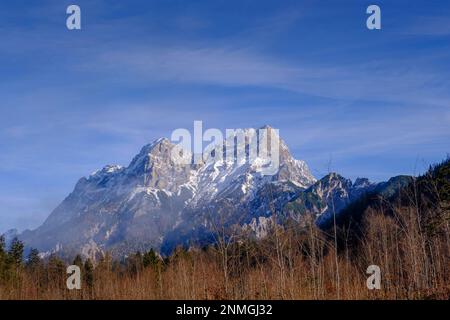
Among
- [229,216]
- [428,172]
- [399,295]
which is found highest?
[428,172]

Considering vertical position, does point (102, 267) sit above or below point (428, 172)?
below
